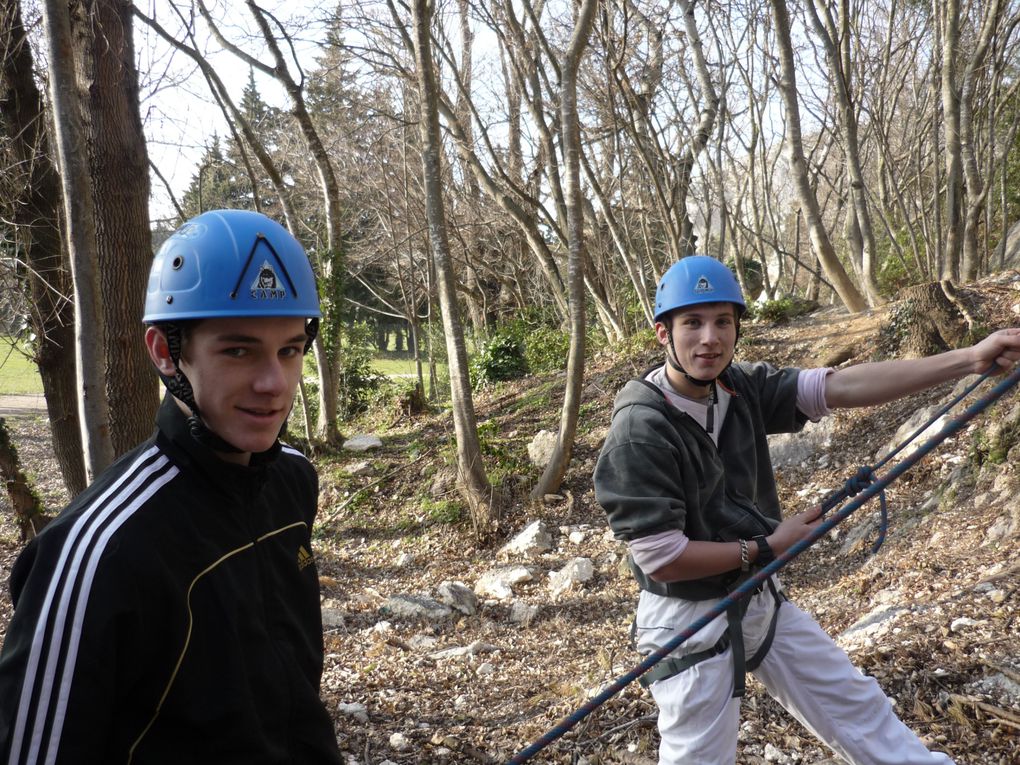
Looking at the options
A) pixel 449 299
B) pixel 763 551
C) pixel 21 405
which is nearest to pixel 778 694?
pixel 763 551

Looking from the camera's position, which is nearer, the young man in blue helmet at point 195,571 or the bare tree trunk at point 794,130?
the young man in blue helmet at point 195,571

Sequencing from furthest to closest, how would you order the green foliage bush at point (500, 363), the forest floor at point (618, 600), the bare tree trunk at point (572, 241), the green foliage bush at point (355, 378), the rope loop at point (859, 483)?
the green foliage bush at point (355, 378) < the green foliage bush at point (500, 363) < the bare tree trunk at point (572, 241) < the forest floor at point (618, 600) < the rope loop at point (859, 483)

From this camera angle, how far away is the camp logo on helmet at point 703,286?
258cm

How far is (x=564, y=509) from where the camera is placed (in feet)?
27.4

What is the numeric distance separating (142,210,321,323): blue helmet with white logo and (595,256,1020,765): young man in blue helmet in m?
1.21

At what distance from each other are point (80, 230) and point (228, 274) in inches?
126

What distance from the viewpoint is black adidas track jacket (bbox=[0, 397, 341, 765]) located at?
123 cm

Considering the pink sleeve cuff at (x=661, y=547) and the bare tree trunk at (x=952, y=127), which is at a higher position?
the bare tree trunk at (x=952, y=127)

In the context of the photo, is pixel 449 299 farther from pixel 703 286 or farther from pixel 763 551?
pixel 763 551

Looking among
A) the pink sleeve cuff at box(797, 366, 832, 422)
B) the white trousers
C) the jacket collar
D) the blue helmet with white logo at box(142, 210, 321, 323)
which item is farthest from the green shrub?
the jacket collar

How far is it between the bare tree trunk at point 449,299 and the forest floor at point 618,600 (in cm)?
39

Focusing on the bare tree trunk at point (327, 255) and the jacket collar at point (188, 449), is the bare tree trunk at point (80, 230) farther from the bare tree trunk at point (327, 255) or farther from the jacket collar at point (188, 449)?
the bare tree trunk at point (327, 255)

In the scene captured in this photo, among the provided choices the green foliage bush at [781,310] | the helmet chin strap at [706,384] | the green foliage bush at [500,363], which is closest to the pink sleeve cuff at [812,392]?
the helmet chin strap at [706,384]

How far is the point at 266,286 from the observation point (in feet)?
5.24
